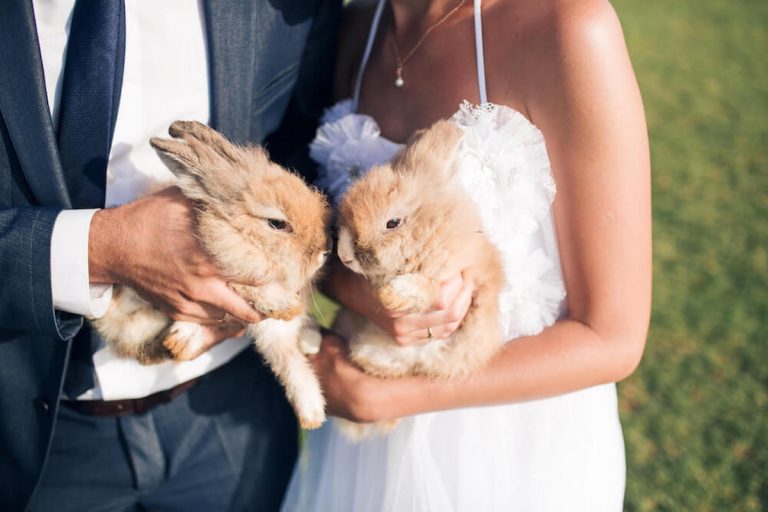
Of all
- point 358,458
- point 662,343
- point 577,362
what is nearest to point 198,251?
point 358,458

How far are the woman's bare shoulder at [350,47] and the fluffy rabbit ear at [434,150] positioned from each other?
0.56 meters

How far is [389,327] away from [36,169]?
1.08 metres

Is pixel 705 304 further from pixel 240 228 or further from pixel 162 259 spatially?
pixel 162 259

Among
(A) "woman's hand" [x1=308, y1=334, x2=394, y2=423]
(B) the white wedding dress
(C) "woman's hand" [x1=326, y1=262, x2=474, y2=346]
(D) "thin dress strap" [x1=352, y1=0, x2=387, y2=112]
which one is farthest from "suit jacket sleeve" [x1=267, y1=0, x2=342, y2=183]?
(A) "woman's hand" [x1=308, y1=334, x2=394, y2=423]

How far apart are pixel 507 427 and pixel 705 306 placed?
11.2 feet

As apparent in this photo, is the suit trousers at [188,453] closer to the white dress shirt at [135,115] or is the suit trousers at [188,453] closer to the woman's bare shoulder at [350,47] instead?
the white dress shirt at [135,115]

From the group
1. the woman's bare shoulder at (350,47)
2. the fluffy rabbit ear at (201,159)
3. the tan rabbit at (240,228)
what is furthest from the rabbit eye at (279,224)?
the woman's bare shoulder at (350,47)

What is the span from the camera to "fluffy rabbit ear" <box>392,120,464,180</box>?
1.86m

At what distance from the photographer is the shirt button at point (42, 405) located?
72.4 inches

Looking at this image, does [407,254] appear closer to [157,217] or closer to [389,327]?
[389,327]

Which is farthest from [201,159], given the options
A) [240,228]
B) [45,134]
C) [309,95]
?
[309,95]

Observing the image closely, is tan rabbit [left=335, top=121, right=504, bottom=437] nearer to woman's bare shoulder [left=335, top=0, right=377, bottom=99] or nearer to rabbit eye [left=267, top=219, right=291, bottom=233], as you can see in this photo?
rabbit eye [left=267, top=219, right=291, bottom=233]

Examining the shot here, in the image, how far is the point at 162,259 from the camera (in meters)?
1.69

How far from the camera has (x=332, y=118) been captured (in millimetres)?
2221
